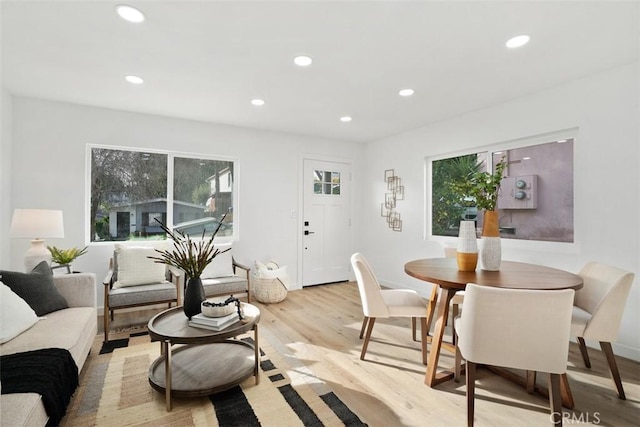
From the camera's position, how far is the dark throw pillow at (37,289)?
2254mm

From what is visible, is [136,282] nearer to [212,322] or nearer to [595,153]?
[212,322]

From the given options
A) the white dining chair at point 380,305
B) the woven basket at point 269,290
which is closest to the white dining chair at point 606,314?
the white dining chair at point 380,305

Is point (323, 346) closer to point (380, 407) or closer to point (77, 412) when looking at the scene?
point (380, 407)

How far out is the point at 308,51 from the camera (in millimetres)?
2482

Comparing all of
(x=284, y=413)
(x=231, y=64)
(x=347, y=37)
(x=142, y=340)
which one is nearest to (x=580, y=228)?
(x=347, y=37)

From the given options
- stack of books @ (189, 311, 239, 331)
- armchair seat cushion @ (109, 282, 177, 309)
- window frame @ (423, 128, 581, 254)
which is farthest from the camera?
window frame @ (423, 128, 581, 254)

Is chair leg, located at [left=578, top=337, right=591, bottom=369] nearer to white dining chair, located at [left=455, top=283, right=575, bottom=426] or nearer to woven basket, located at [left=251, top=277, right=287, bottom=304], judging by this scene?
white dining chair, located at [left=455, top=283, right=575, bottom=426]

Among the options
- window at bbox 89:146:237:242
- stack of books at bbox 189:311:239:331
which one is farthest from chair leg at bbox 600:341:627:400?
window at bbox 89:146:237:242

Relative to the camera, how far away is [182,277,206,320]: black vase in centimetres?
223

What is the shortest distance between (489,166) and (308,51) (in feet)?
8.62

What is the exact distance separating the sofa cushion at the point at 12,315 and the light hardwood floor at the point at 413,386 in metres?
1.48

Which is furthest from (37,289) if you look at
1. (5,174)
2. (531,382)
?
(531,382)

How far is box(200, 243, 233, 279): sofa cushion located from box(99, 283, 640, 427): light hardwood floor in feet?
2.96

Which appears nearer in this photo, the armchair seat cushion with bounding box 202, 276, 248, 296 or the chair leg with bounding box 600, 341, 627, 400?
the chair leg with bounding box 600, 341, 627, 400
